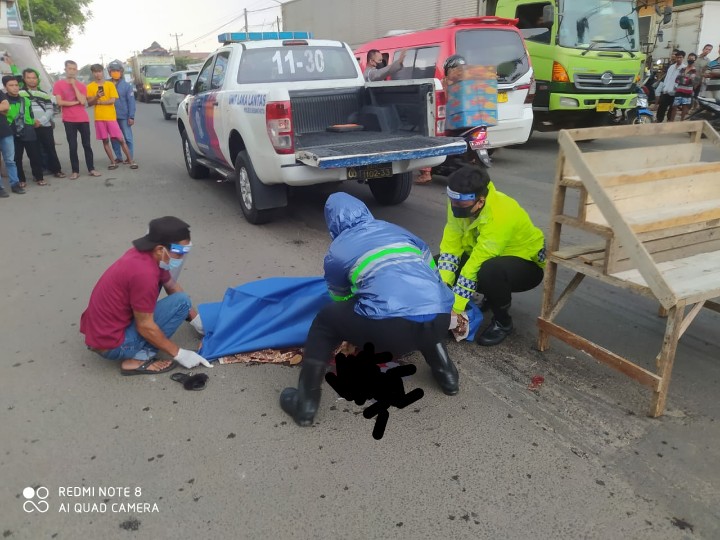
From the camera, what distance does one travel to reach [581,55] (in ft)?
34.3

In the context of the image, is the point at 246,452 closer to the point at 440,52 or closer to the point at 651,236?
the point at 651,236

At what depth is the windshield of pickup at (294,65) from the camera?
6738mm

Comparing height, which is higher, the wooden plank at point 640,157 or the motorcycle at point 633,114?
the wooden plank at point 640,157

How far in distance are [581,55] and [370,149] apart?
6.76m

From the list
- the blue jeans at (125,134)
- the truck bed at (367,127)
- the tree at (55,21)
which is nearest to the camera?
the truck bed at (367,127)

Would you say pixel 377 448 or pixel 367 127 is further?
pixel 367 127

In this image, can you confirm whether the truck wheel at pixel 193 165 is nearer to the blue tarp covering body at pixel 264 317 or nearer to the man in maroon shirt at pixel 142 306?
the blue tarp covering body at pixel 264 317

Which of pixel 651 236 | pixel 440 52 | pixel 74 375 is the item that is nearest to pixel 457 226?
pixel 651 236

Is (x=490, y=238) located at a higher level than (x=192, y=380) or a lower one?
higher

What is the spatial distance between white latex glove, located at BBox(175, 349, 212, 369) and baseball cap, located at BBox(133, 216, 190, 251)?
69 centimetres

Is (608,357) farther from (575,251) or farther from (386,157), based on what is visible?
(386,157)

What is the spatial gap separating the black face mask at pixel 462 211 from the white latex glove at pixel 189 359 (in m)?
1.83

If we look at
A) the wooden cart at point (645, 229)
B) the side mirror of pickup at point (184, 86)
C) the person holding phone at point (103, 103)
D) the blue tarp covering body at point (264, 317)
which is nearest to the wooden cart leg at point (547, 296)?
the wooden cart at point (645, 229)

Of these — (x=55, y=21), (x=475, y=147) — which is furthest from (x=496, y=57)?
(x=55, y=21)
